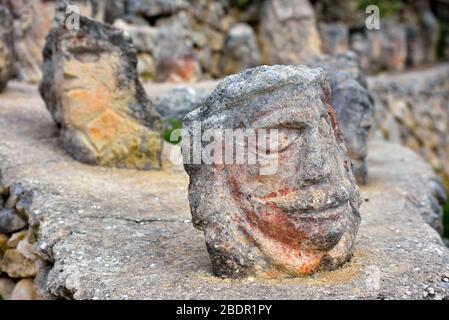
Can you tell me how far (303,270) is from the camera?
4438mm

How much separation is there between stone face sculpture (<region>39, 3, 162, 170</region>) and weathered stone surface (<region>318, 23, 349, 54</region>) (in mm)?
10901

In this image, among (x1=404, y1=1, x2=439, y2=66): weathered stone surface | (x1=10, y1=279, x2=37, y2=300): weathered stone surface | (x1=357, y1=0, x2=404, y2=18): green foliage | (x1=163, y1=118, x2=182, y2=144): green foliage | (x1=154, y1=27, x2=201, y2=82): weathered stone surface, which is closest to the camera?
(x1=10, y1=279, x2=37, y2=300): weathered stone surface

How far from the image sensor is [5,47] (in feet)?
32.1

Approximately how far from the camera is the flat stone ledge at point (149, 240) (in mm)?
4293

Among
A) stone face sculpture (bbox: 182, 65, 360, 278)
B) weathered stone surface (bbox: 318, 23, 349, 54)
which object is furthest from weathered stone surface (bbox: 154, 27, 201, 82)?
stone face sculpture (bbox: 182, 65, 360, 278)

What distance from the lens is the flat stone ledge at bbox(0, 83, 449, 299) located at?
4.29 meters

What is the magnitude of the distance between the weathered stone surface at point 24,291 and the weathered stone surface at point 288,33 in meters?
10.7

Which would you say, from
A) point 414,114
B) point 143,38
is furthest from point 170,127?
point 414,114

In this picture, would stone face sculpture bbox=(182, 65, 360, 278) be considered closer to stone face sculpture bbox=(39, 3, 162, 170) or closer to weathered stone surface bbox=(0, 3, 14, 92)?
stone face sculpture bbox=(39, 3, 162, 170)

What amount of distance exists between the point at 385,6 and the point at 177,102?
12704mm

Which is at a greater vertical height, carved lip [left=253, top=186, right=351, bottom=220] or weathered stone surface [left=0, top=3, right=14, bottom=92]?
carved lip [left=253, top=186, right=351, bottom=220]

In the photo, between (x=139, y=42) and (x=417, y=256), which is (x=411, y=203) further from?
(x=139, y=42)
